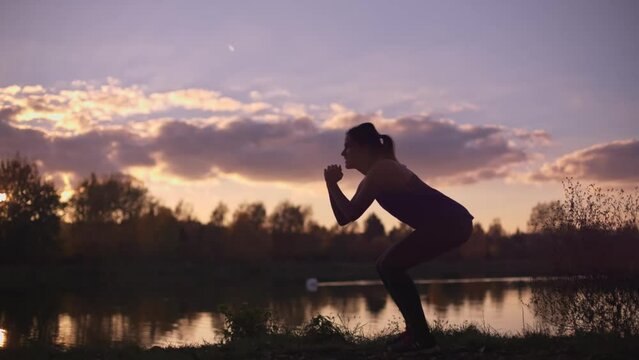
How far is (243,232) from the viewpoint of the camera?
264 feet

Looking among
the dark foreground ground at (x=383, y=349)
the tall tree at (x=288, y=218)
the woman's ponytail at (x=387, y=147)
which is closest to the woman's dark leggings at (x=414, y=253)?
the dark foreground ground at (x=383, y=349)

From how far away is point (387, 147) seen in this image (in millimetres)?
5480

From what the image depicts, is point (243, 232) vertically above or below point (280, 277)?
above

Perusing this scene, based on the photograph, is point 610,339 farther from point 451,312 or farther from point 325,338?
point 451,312

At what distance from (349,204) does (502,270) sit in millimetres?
84325

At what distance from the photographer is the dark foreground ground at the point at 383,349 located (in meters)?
5.50

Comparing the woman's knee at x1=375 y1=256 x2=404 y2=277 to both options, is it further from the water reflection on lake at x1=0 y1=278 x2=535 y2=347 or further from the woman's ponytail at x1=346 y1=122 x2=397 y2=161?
the water reflection on lake at x1=0 y1=278 x2=535 y2=347

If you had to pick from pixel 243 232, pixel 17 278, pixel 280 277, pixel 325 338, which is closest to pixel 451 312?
pixel 325 338

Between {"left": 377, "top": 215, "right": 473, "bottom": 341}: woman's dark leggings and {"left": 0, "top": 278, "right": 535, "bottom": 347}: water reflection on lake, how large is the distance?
35.7ft

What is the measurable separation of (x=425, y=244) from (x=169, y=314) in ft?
83.7

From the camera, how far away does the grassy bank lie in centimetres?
5099

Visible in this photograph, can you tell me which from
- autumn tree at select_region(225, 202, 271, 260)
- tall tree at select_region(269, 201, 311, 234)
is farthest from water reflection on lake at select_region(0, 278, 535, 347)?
tall tree at select_region(269, 201, 311, 234)

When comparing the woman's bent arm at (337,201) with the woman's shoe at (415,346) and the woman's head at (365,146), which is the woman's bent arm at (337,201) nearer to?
the woman's head at (365,146)

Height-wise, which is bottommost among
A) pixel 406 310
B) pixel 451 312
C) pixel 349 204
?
pixel 451 312
